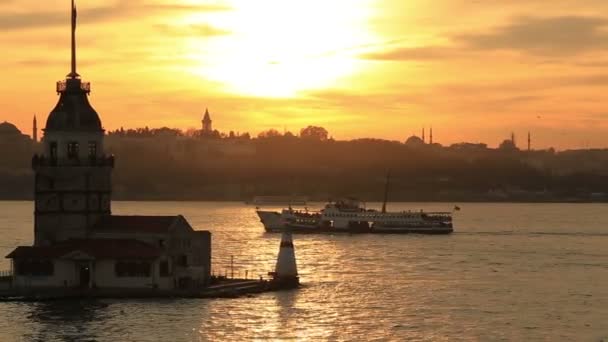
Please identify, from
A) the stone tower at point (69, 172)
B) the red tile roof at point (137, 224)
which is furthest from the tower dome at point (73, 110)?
the red tile roof at point (137, 224)

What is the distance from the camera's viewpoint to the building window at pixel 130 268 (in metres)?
74.2

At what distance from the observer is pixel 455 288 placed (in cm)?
9300

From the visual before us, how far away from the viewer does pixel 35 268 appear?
2950 inches

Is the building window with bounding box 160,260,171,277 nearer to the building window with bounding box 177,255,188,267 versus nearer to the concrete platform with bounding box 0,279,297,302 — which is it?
the concrete platform with bounding box 0,279,297,302

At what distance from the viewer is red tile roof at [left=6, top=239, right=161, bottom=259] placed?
73812 mm

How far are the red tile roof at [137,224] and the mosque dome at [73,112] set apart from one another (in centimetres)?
613

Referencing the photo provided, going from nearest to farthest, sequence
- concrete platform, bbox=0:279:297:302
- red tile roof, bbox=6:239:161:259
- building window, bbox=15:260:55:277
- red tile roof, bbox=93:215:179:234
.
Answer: concrete platform, bbox=0:279:297:302 → red tile roof, bbox=6:239:161:259 → building window, bbox=15:260:55:277 → red tile roof, bbox=93:215:179:234

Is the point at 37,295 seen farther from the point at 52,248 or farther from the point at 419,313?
the point at 419,313

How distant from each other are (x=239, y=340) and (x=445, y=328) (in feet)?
43.1

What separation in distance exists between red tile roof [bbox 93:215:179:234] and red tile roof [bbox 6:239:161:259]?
1.06 m

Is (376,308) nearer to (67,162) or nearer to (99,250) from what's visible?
(99,250)

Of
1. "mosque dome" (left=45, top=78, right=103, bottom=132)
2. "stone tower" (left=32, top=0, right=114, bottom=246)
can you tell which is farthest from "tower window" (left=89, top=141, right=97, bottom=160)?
"mosque dome" (left=45, top=78, right=103, bottom=132)

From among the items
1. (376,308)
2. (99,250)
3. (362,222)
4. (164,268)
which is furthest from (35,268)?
(362,222)

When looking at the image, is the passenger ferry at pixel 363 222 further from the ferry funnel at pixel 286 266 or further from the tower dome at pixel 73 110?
the tower dome at pixel 73 110
